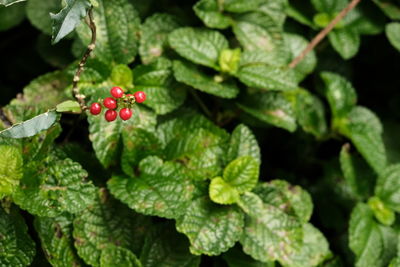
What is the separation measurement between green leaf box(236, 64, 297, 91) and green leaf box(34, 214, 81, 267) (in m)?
0.57

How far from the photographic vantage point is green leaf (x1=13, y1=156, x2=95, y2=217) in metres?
1.01

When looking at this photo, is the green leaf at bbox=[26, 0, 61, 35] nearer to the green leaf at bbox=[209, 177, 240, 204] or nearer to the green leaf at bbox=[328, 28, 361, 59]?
the green leaf at bbox=[209, 177, 240, 204]

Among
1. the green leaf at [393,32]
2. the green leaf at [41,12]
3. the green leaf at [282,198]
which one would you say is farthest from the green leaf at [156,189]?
the green leaf at [393,32]

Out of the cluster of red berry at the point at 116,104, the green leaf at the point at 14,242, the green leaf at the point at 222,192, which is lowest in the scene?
the green leaf at the point at 14,242

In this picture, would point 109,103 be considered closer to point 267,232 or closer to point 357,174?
point 267,232

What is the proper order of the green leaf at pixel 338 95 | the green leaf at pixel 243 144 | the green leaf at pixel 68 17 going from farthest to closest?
the green leaf at pixel 338 95 < the green leaf at pixel 243 144 < the green leaf at pixel 68 17

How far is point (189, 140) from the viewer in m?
1.24

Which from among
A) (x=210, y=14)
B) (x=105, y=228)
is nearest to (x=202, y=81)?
(x=210, y=14)

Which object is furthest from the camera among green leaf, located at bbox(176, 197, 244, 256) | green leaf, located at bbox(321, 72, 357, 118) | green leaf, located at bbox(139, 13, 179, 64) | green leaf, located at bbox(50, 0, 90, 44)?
green leaf, located at bbox(321, 72, 357, 118)

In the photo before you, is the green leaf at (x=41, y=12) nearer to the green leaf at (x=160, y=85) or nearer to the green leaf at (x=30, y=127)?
the green leaf at (x=160, y=85)

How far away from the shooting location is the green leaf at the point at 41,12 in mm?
1460

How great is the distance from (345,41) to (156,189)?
2.82ft

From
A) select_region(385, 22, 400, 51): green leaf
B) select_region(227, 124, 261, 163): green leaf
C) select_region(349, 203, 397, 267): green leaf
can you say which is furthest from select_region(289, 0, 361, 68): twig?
select_region(349, 203, 397, 267): green leaf

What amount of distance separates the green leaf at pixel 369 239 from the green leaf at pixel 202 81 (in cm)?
49
